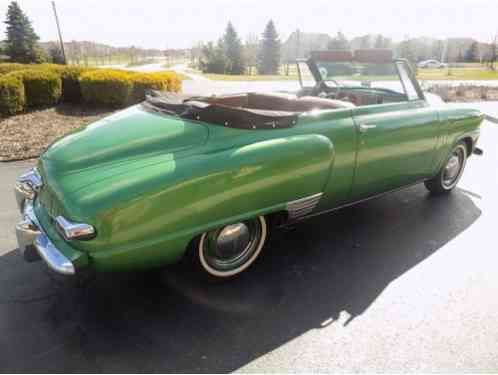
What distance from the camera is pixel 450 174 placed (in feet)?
13.9

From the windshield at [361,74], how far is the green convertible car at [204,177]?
0.48 meters

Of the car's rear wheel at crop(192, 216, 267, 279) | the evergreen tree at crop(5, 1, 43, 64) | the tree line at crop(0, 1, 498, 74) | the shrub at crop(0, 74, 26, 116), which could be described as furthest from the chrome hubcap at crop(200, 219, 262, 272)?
the evergreen tree at crop(5, 1, 43, 64)

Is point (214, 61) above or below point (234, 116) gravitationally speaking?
above

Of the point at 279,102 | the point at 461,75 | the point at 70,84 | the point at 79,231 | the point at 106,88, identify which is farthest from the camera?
the point at 461,75

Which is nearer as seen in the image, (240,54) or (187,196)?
(187,196)

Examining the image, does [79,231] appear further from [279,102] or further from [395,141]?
[395,141]

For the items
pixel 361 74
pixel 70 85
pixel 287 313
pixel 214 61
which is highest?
pixel 214 61

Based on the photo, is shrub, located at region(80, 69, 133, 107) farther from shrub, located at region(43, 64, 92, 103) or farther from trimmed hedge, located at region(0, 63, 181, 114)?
shrub, located at region(43, 64, 92, 103)

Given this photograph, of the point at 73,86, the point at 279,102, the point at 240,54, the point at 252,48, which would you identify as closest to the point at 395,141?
the point at 279,102

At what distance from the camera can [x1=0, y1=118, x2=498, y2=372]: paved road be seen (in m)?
2.00

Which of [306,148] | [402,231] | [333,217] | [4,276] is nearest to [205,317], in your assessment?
[306,148]

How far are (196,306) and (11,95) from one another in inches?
294

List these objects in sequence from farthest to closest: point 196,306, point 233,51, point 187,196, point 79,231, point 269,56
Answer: point 269,56 → point 233,51 → point 196,306 → point 187,196 → point 79,231

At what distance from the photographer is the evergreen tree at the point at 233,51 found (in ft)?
125
